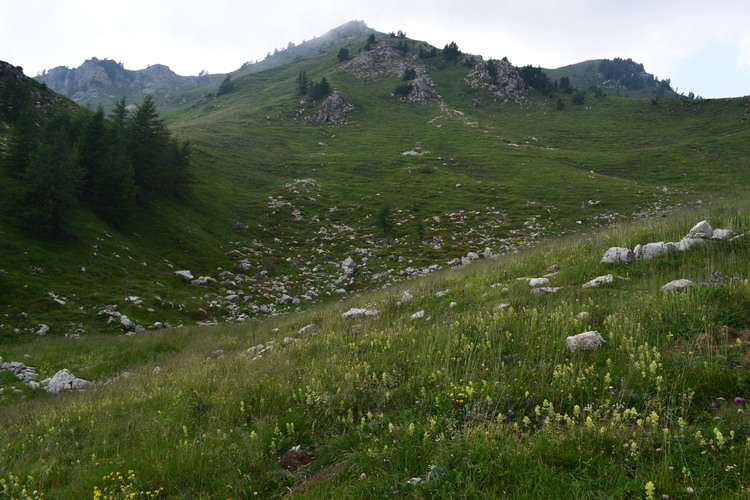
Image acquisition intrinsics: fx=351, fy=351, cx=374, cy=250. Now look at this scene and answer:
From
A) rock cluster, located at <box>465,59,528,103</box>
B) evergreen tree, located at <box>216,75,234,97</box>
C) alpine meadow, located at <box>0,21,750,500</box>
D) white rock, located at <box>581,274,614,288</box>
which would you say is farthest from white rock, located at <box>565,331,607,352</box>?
evergreen tree, located at <box>216,75,234,97</box>

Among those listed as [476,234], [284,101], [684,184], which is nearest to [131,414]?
[476,234]

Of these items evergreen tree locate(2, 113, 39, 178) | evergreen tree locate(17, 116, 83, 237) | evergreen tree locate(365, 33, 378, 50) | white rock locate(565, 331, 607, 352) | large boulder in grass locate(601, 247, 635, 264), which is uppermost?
evergreen tree locate(365, 33, 378, 50)

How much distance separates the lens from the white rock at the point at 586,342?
541cm

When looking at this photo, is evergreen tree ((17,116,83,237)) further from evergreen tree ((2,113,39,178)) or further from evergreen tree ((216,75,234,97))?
evergreen tree ((216,75,234,97))

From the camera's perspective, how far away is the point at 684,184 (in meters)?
56.3

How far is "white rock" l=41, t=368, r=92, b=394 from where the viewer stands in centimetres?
1258

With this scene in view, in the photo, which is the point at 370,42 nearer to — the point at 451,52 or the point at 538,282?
the point at 451,52

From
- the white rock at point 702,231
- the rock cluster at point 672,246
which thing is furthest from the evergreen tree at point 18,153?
the white rock at point 702,231

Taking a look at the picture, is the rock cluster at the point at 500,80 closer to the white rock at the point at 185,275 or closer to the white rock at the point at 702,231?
the white rock at the point at 185,275

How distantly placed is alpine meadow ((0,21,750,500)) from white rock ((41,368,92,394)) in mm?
107

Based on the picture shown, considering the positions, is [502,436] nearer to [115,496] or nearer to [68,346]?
[115,496]

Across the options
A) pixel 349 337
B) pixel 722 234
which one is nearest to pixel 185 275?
pixel 349 337

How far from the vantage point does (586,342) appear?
5.48 metres

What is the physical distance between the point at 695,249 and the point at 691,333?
5092 mm
